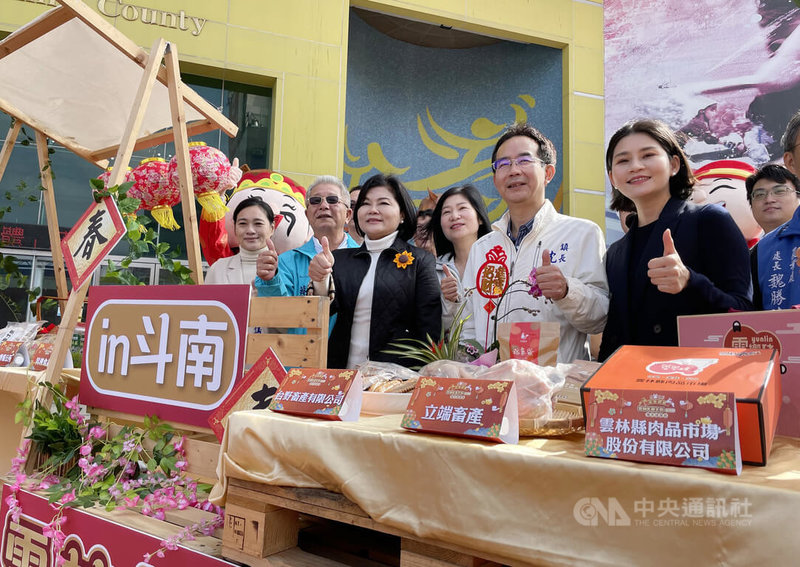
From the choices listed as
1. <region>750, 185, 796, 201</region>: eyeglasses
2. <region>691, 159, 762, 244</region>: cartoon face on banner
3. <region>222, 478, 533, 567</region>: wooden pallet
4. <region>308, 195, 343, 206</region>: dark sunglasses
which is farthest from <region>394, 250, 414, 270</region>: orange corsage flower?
<region>691, 159, 762, 244</region>: cartoon face on banner

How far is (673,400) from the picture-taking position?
2.60 feet

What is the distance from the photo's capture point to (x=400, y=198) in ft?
7.59

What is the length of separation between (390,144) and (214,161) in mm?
5979

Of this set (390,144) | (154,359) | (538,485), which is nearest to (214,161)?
(154,359)

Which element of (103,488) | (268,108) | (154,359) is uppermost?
(268,108)

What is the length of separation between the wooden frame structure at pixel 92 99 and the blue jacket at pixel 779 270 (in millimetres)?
2150

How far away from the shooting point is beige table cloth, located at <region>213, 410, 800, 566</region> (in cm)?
66

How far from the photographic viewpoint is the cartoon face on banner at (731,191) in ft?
13.0

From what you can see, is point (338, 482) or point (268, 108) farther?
point (268, 108)

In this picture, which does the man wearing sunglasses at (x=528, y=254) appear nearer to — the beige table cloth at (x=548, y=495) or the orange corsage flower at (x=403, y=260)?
the orange corsage flower at (x=403, y=260)

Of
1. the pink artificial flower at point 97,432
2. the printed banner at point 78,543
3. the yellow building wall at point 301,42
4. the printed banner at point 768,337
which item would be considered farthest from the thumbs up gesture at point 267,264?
the yellow building wall at point 301,42

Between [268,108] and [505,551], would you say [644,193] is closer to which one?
[505,551]

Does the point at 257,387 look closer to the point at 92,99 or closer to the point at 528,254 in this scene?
the point at 528,254

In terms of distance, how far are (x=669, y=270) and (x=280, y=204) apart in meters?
2.59
